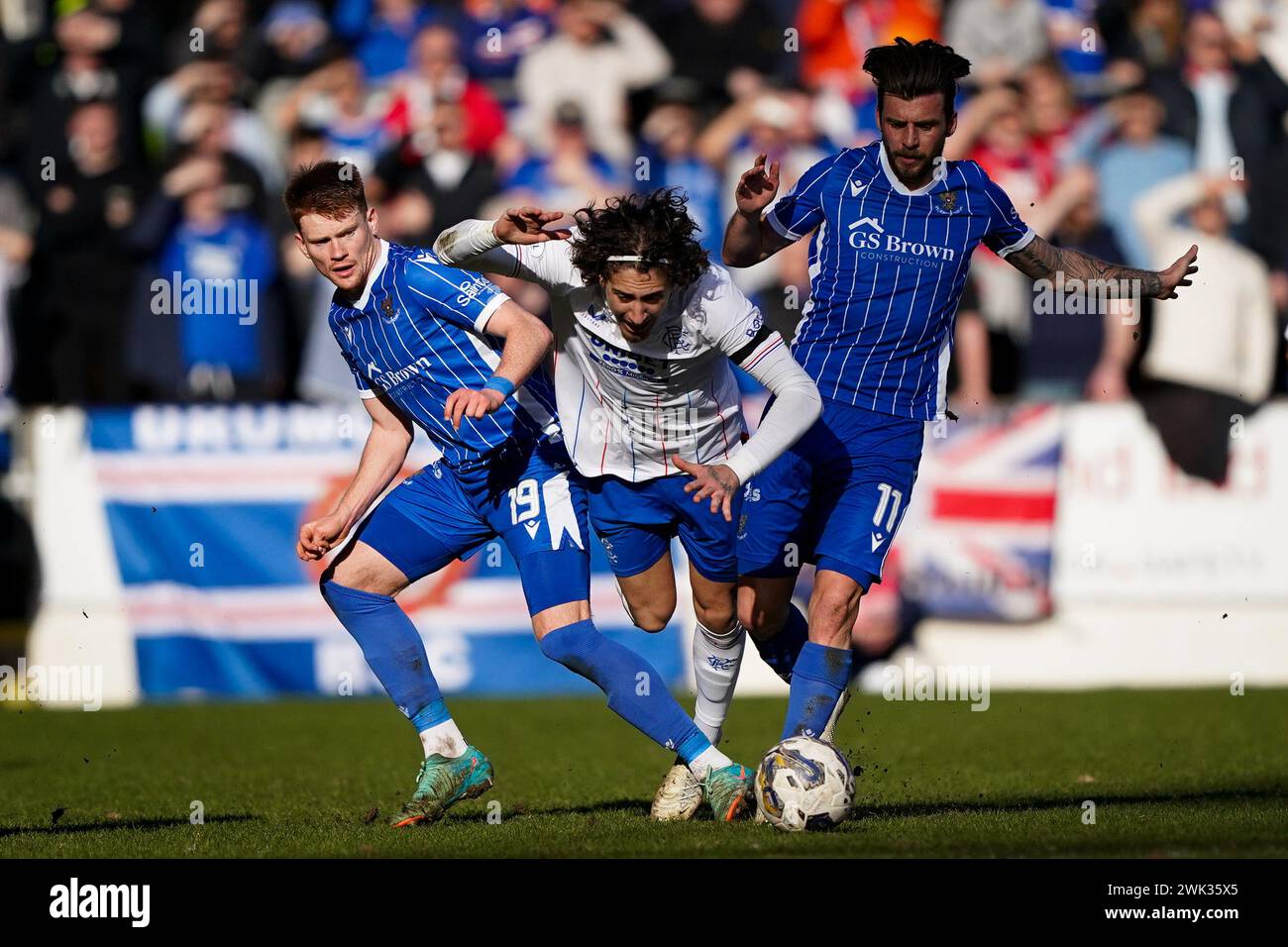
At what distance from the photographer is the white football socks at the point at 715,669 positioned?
7.94 meters

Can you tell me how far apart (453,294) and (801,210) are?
146cm

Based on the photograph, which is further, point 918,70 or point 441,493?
point 441,493

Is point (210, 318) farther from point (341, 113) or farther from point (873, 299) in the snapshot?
point (873, 299)

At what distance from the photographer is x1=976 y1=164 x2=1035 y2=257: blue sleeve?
7.52 meters

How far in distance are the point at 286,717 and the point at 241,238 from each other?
3948 mm

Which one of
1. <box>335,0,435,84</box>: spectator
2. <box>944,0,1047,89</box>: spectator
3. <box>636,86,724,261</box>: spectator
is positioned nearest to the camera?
<box>636,86,724,261</box>: spectator

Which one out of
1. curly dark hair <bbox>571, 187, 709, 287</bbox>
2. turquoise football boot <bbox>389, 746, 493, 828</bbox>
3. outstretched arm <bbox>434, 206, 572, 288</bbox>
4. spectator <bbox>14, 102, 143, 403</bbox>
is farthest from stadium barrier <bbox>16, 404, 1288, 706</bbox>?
curly dark hair <bbox>571, 187, 709, 287</bbox>

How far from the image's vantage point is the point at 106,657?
503 inches

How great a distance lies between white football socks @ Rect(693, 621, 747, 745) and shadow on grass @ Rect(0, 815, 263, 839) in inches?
75.2

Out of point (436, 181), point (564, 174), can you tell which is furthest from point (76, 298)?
point (564, 174)

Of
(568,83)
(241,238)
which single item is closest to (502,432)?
(241,238)

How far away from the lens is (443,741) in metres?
7.45

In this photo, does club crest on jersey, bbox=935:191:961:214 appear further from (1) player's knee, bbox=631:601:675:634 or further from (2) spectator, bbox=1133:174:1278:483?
(2) spectator, bbox=1133:174:1278:483
